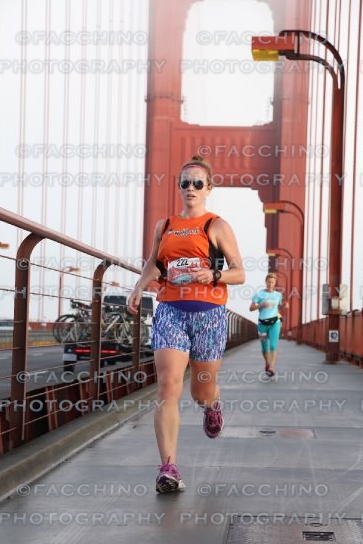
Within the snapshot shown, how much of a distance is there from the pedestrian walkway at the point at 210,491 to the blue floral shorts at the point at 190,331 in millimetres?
538

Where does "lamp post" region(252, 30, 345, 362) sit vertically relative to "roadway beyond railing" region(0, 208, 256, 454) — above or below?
above

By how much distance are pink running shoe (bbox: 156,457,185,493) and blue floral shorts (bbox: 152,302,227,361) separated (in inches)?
18.0

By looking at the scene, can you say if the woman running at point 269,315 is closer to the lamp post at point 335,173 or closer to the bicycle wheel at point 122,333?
the bicycle wheel at point 122,333

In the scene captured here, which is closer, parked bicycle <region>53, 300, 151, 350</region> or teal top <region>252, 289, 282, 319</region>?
parked bicycle <region>53, 300, 151, 350</region>

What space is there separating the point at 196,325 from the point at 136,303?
Answer: 26cm

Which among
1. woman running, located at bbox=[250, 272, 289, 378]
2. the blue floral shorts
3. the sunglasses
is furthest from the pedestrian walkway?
woman running, located at bbox=[250, 272, 289, 378]

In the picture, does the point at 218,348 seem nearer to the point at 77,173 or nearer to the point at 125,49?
the point at 77,173

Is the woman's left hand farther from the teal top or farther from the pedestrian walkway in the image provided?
the teal top

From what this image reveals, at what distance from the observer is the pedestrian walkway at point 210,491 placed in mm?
3219

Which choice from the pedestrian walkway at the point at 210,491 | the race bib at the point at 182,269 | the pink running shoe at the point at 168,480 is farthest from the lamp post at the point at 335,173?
the pink running shoe at the point at 168,480

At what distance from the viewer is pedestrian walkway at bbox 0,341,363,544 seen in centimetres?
322

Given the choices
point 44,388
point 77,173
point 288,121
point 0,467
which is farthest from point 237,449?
point 288,121

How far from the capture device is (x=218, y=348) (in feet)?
13.6

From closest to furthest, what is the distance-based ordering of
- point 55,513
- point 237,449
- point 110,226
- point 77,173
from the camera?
point 55,513 < point 237,449 < point 77,173 < point 110,226
